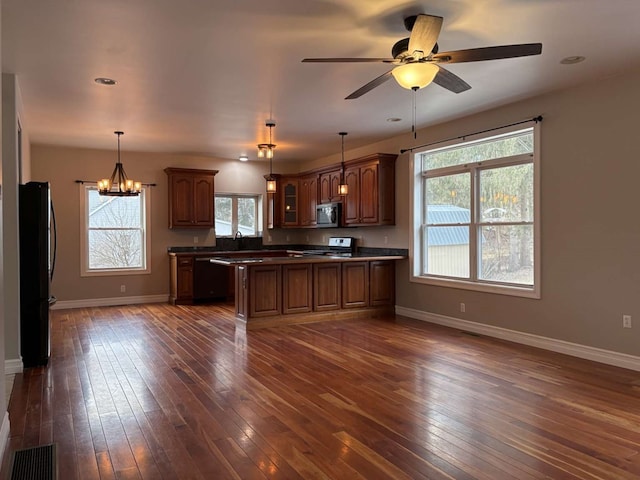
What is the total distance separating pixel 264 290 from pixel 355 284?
144 centimetres

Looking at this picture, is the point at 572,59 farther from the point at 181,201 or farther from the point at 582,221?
the point at 181,201

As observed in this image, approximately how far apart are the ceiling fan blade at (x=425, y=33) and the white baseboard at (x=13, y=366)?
4.19 m

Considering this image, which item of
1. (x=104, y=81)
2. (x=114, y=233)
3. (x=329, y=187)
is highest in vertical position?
(x=104, y=81)

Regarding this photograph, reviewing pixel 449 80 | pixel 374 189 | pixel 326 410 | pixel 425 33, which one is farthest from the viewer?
pixel 374 189

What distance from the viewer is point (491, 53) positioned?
9.62ft

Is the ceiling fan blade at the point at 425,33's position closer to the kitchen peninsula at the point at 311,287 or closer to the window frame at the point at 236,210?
the kitchen peninsula at the point at 311,287

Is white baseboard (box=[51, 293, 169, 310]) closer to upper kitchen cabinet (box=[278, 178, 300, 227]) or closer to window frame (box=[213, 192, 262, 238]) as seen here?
window frame (box=[213, 192, 262, 238])

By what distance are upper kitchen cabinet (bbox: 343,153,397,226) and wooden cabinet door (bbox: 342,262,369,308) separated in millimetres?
753

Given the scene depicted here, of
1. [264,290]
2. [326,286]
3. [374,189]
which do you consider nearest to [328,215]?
[374,189]

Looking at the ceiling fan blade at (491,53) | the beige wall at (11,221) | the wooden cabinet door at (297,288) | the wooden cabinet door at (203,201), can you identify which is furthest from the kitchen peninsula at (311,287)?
the ceiling fan blade at (491,53)

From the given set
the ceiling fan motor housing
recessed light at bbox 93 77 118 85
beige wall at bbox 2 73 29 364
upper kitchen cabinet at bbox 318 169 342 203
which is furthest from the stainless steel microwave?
beige wall at bbox 2 73 29 364

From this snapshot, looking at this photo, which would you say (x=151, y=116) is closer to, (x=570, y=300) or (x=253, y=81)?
(x=253, y=81)

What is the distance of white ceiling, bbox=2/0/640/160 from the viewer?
3127 mm

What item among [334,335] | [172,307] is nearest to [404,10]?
[334,335]
